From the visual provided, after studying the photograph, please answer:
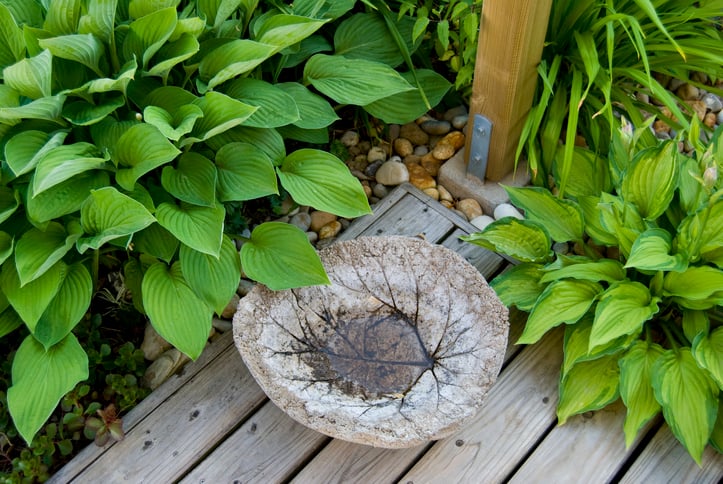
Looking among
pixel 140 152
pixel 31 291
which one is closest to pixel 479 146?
pixel 140 152

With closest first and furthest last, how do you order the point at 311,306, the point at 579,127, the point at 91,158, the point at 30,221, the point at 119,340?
the point at 91,158 → the point at 30,221 → the point at 311,306 → the point at 119,340 → the point at 579,127

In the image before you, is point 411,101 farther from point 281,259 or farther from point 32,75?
point 32,75

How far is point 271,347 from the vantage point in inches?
59.5

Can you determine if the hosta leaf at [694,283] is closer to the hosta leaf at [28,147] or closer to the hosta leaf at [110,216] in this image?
the hosta leaf at [110,216]

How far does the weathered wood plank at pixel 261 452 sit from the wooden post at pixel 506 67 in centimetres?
84

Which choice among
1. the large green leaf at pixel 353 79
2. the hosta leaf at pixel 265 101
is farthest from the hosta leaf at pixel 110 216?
the large green leaf at pixel 353 79

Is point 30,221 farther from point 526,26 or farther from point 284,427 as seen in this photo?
point 526,26

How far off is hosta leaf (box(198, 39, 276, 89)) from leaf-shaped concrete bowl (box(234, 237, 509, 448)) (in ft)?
1.43

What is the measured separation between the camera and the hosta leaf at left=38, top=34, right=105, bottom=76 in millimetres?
1382

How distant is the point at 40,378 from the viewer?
1.45 metres

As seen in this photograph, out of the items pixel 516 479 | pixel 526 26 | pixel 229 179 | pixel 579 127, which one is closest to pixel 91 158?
pixel 229 179

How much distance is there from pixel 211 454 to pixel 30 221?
61 centimetres

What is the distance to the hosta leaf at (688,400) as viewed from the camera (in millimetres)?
1425

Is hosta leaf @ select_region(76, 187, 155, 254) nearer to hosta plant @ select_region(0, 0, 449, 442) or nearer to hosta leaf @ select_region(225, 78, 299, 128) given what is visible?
hosta plant @ select_region(0, 0, 449, 442)
